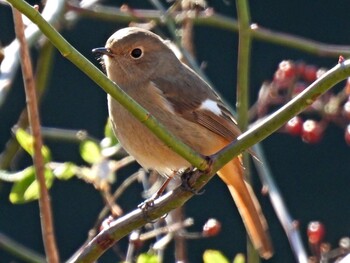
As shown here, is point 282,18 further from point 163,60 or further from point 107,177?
point 107,177

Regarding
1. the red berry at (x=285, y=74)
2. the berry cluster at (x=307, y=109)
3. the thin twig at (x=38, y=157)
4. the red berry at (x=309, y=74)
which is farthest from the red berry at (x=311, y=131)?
the thin twig at (x=38, y=157)

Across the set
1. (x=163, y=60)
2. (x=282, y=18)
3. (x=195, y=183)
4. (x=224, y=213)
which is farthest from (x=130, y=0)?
(x=195, y=183)

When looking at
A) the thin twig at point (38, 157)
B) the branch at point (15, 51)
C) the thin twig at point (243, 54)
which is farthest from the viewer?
the branch at point (15, 51)

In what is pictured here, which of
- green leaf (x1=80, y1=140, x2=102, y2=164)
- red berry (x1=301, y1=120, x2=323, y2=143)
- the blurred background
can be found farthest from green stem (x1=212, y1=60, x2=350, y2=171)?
the blurred background

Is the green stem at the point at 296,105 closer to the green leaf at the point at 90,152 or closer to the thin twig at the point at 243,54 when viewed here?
the thin twig at the point at 243,54

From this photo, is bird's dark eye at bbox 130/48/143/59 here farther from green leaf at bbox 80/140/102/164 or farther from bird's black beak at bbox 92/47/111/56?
green leaf at bbox 80/140/102/164

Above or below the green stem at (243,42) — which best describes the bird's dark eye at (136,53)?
above
